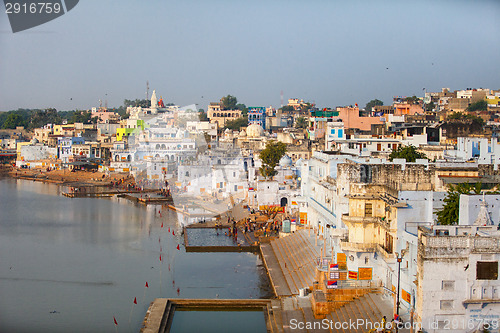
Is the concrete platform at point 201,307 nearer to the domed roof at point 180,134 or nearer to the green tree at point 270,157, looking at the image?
the green tree at point 270,157

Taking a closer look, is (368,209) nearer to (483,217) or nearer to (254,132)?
(483,217)

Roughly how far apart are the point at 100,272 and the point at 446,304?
7624mm

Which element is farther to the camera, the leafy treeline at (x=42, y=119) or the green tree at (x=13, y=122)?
the green tree at (x=13, y=122)

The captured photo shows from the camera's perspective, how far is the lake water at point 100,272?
31.6ft

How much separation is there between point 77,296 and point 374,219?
17.1 ft

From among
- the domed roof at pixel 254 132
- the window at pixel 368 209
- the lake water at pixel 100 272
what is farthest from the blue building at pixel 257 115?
the window at pixel 368 209

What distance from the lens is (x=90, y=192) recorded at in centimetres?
2567

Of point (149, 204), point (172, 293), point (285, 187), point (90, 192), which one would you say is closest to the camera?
point (172, 293)

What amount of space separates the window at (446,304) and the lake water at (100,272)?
14.5ft

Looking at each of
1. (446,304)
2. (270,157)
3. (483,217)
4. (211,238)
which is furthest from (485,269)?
(270,157)

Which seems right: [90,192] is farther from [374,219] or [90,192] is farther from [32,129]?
[32,129]

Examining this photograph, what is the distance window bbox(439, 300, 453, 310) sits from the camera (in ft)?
20.3

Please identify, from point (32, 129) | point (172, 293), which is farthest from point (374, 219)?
point (32, 129)

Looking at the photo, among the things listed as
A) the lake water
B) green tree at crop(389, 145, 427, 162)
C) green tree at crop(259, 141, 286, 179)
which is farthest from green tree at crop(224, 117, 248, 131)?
green tree at crop(389, 145, 427, 162)
